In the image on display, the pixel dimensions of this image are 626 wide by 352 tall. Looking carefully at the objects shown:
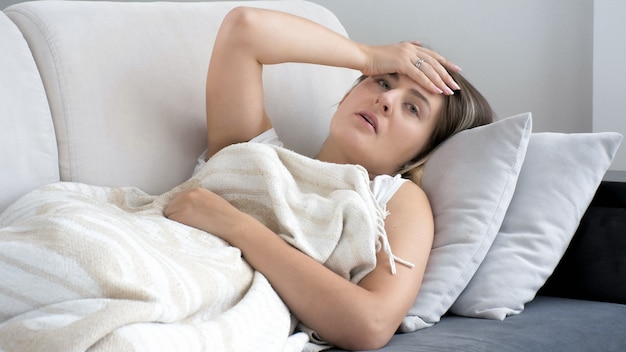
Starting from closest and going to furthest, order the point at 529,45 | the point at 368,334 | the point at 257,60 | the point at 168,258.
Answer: the point at 168,258, the point at 368,334, the point at 257,60, the point at 529,45

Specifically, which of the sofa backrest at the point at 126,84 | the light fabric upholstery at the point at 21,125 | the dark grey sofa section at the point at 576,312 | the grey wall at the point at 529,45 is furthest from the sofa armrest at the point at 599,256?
the grey wall at the point at 529,45

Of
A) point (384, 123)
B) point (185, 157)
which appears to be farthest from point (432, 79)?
point (185, 157)

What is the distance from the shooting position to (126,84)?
158cm

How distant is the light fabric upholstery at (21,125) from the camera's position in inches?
54.6

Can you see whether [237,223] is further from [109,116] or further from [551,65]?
[551,65]

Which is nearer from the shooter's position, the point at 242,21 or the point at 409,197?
the point at 409,197

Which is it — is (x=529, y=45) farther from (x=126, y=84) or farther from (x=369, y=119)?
(x=126, y=84)

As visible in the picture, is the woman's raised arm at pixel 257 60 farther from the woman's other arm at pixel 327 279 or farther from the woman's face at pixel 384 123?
the woman's other arm at pixel 327 279

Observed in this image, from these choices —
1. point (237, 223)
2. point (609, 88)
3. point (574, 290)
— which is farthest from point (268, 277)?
point (609, 88)

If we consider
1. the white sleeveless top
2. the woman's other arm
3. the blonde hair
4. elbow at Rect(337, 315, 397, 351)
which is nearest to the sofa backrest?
the white sleeveless top

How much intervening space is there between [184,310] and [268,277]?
0.80 ft

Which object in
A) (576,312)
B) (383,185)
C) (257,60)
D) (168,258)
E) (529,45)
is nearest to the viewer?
(168,258)

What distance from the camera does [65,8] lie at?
1.59m

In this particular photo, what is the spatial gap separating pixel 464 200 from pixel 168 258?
610 millimetres
